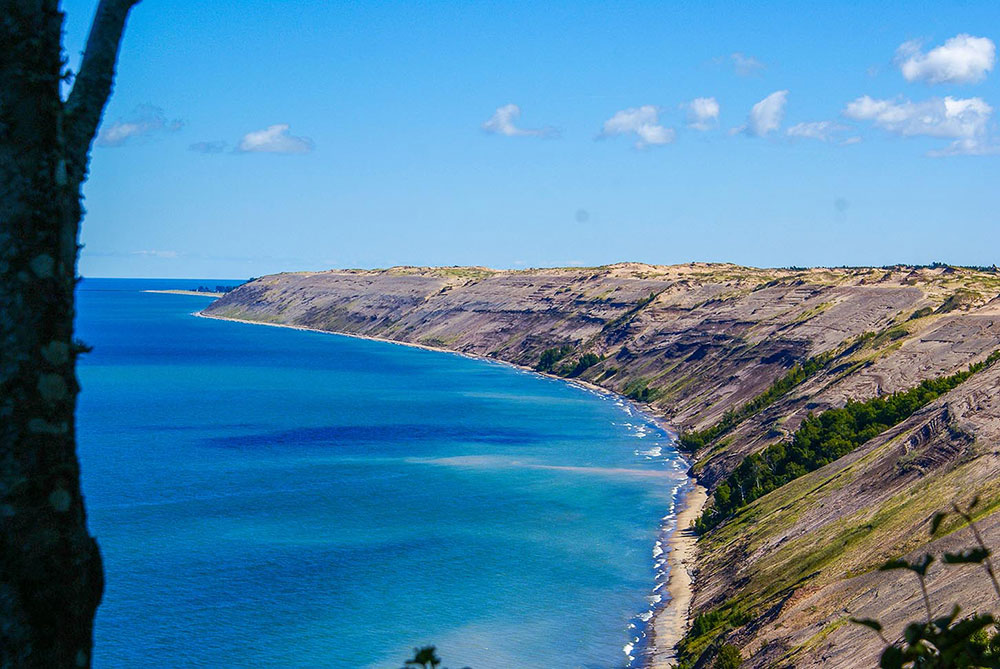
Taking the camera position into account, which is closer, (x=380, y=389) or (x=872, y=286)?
(x=872, y=286)

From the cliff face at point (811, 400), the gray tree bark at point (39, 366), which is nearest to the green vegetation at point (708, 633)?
the cliff face at point (811, 400)

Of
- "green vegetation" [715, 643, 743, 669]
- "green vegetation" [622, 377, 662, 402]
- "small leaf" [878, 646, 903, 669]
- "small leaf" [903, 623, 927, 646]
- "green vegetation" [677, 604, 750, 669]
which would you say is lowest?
"green vegetation" [677, 604, 750, 669]

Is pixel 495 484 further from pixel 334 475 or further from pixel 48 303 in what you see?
pixel 48 303

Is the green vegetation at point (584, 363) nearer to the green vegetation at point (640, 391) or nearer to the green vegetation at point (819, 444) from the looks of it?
the green vegetation at point (640, 391)

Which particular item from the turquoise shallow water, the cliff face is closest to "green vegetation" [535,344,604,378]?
the cliff face

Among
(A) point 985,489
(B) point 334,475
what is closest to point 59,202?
(A) point 985,489

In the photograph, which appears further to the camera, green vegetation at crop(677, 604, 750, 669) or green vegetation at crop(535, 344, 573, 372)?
green vegetation at crop(535, 344, 573, 372)

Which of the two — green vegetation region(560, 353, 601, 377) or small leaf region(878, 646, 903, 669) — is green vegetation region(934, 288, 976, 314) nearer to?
green vegetation region(560, 353, 601, 377)
